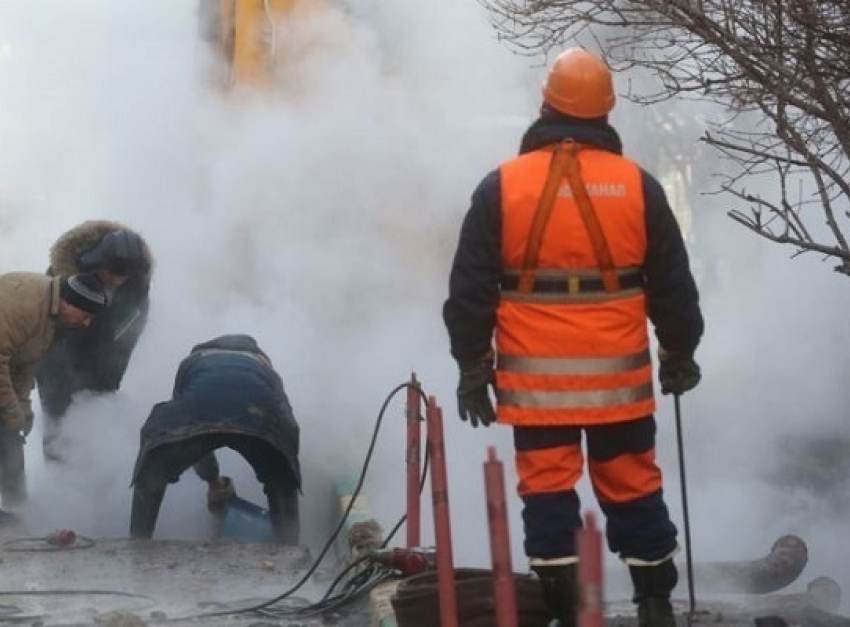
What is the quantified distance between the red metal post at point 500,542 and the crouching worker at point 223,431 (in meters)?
3.50

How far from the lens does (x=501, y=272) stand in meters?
4.60

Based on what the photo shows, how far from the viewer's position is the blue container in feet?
25.4

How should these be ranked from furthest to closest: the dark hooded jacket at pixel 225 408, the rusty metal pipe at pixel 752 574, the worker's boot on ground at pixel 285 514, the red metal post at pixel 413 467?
the worker's boot on ground at pixel 285 514, the dark hooded jacket at pixel 225 408, the rusty metal pipe at pixel 752 574, the red metal post at pixel 413 467

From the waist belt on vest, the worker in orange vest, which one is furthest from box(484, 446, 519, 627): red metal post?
the waist belt on vest

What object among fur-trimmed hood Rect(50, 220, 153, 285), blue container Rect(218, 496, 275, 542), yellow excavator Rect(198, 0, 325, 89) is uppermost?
yellow excavator Rect(198, 0, 325, 89)

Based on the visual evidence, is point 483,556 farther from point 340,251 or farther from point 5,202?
point 5,202

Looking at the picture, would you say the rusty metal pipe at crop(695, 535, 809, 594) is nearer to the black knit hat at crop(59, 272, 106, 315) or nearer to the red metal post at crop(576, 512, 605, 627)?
the black knit hat at crop(59, 272, 106, 315)

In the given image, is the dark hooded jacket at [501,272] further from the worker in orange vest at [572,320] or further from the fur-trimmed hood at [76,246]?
the fur-trimmed hood at [76,246]

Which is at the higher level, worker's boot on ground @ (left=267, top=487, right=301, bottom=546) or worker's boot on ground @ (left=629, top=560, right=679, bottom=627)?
worker's boot on ground @ (left=267, top=487, right=301, bottom=546)

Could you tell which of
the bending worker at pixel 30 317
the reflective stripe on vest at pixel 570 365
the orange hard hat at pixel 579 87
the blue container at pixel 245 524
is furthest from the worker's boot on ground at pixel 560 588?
the bending worker at pixel 30 317

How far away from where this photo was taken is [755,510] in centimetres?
890

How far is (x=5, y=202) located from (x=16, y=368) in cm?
829

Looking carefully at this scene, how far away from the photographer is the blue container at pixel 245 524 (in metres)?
7.75

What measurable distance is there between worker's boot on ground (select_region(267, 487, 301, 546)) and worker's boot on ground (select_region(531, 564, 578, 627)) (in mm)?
2964
